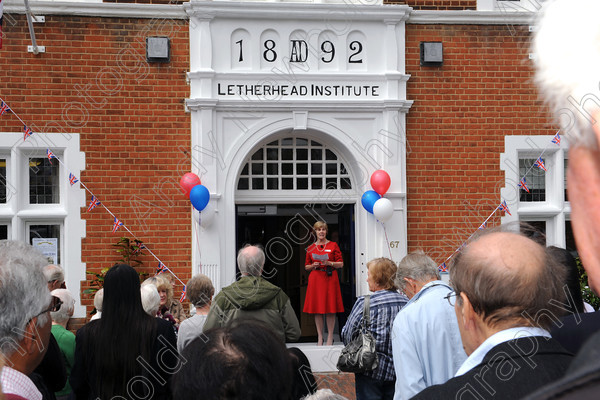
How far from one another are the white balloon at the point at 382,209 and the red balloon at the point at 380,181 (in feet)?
0.70

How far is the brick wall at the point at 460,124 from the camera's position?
9.73m

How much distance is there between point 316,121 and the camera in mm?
9516

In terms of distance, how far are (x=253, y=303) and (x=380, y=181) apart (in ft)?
15.6

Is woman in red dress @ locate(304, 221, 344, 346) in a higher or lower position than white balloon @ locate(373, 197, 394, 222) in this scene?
lower

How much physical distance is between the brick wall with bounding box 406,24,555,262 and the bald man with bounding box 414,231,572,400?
7633 mm

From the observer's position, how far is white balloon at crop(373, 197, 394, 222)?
9.11 metres

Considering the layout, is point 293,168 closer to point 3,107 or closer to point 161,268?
point 161,268

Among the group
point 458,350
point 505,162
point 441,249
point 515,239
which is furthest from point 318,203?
point 515,239

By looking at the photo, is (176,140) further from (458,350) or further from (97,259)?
(458,350)

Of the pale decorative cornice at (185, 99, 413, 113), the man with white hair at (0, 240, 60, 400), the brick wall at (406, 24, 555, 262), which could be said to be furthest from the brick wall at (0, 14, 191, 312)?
the man with white hair at (0, 240, 60, 400)

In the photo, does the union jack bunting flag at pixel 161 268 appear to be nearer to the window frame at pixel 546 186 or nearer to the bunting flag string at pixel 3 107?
the bunting flag string at pixel 3 107

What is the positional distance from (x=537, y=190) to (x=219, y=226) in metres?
4.96

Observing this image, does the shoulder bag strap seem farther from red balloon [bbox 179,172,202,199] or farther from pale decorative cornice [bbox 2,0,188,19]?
pale decorative cornice [bbox 2,0,188,19]

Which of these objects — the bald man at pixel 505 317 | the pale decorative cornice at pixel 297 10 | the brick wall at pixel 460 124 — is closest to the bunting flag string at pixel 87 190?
the pale decorative cornice at pixel 297 10
